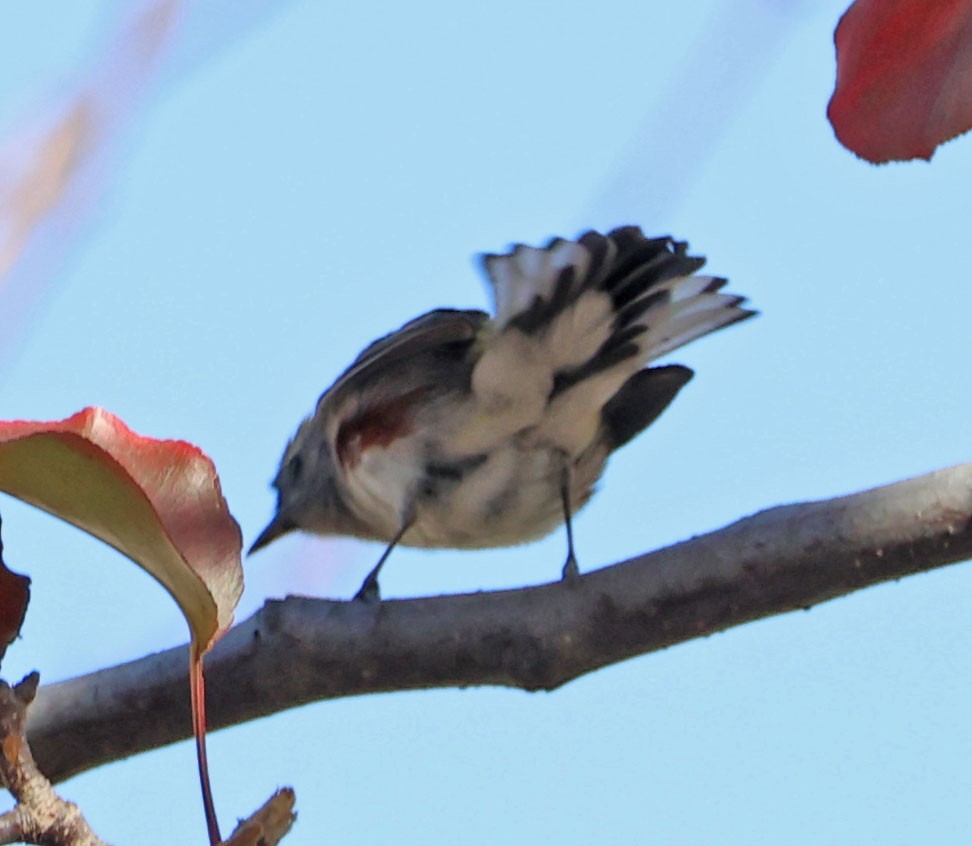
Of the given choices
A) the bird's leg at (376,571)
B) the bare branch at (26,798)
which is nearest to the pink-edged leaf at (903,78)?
the bare branch at (26,798)

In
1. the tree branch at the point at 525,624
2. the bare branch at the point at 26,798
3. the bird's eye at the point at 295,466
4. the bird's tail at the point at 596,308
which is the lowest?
the bare branch at the point at 26,798

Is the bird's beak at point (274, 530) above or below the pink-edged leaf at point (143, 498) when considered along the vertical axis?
above

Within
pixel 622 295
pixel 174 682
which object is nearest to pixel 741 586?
pixel 174 682

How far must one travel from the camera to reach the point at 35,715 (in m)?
1.58

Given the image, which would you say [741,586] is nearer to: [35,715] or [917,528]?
[917,528]

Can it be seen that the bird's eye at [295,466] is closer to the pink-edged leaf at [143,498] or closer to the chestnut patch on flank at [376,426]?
the chestnut patch on flank at [376,426]

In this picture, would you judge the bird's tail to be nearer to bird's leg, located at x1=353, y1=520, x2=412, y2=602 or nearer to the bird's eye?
bird's leg, located at x1=353, y1=520, x2=412, y2=602

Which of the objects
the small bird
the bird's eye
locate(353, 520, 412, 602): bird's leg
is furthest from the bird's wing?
the bird's eye

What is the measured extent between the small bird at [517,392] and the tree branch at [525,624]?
34.0 inches

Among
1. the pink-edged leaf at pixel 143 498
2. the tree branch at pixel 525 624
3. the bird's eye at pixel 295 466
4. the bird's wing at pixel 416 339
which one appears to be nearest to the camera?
the pink-edged leaf at pixel 143 498

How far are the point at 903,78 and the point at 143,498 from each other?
24.6 inches

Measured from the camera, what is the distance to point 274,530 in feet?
11.5

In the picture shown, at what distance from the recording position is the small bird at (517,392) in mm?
2299

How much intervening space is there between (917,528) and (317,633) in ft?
2.04
